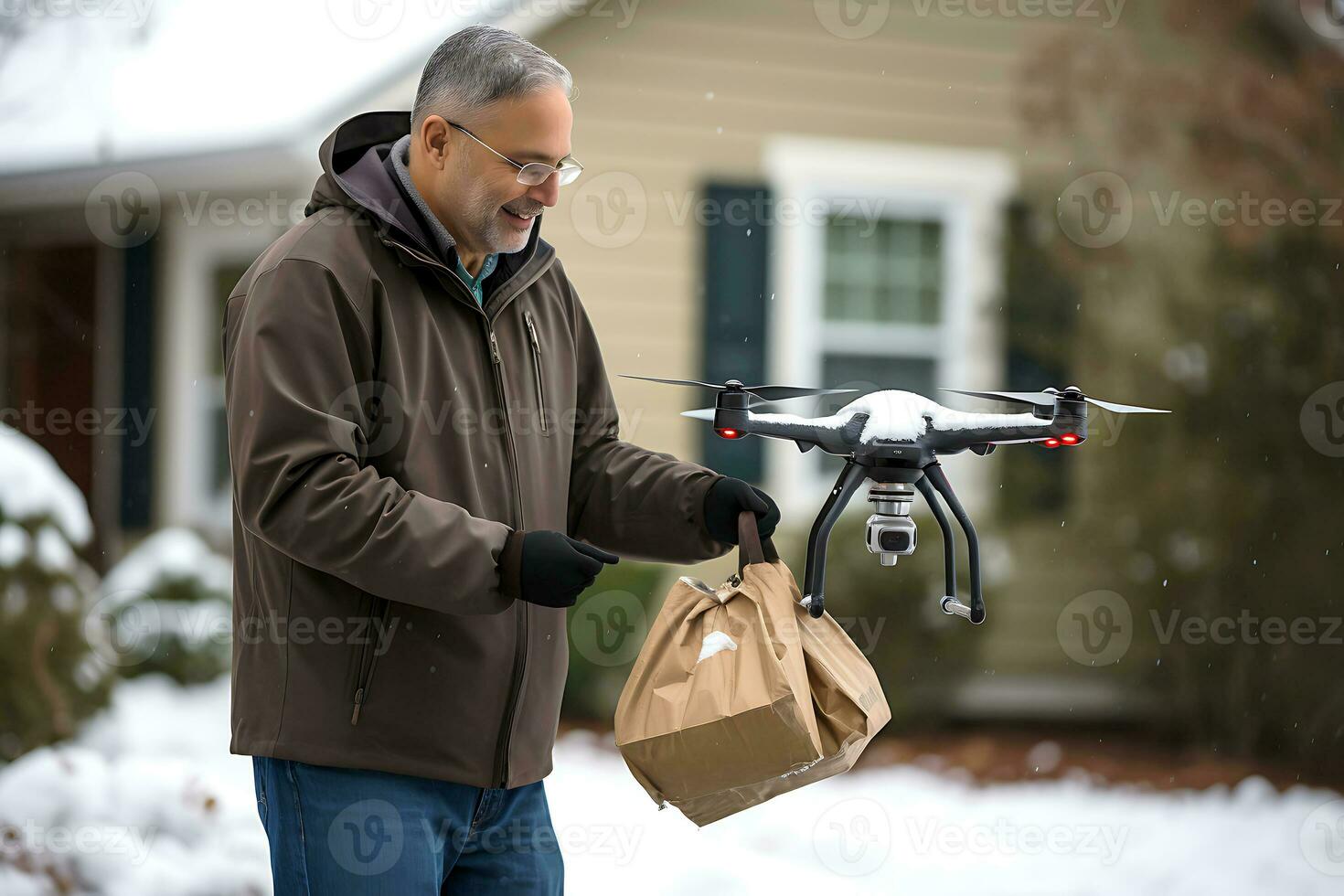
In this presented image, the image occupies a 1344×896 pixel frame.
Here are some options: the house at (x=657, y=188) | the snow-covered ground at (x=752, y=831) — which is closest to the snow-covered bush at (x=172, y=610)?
the snow-covered ground at (x=752, y=831)

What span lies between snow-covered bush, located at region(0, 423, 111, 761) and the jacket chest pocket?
2908 millimetres

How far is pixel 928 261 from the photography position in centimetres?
724

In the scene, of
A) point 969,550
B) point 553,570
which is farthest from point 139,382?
point 969,550

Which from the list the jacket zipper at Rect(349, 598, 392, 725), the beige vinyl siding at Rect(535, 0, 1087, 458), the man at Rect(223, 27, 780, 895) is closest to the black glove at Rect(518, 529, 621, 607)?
the man at Rect(223, 27, 780, 895)

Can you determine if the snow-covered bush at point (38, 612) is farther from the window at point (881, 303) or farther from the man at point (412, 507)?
the window at point (881, 303)

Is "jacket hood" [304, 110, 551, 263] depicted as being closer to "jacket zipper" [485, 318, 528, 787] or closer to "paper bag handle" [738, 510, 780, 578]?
"jacket zipper" [485, 318, 528, 787]

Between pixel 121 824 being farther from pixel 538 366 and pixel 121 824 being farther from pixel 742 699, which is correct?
pixel 742 699

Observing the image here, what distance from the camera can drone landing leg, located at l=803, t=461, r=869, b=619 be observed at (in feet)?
5.98

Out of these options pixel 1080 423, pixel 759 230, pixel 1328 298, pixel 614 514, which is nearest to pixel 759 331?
pixel 759 230

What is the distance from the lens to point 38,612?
436 centimetres

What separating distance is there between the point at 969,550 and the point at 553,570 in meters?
0.56

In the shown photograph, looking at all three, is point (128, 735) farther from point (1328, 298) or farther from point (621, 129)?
point (1328, 298)

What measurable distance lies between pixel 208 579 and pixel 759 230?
3150 mm

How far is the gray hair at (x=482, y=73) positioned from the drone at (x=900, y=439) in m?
0.53
